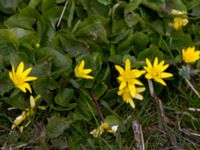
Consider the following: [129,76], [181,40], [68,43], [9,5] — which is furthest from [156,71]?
[9,5]

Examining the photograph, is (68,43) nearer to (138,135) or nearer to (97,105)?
(97,105)

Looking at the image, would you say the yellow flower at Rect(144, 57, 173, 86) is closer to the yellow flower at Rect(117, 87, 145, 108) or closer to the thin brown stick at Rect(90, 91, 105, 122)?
the yellow flower at Rect(117, 87, 145, 108)

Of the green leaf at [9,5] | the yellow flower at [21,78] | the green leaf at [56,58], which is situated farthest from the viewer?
the green leaf at [9,5]

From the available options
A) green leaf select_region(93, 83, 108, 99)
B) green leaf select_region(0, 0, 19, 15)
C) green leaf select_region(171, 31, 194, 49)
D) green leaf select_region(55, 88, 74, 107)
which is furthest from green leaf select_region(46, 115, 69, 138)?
green leaf select_region(171, 31, 194, 49)

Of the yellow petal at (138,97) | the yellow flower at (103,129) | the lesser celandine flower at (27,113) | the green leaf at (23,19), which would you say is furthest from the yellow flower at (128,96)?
the green leaf at (23,19)

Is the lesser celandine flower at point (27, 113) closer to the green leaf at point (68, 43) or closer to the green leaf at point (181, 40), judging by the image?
the green leaf at point (68, 43)
